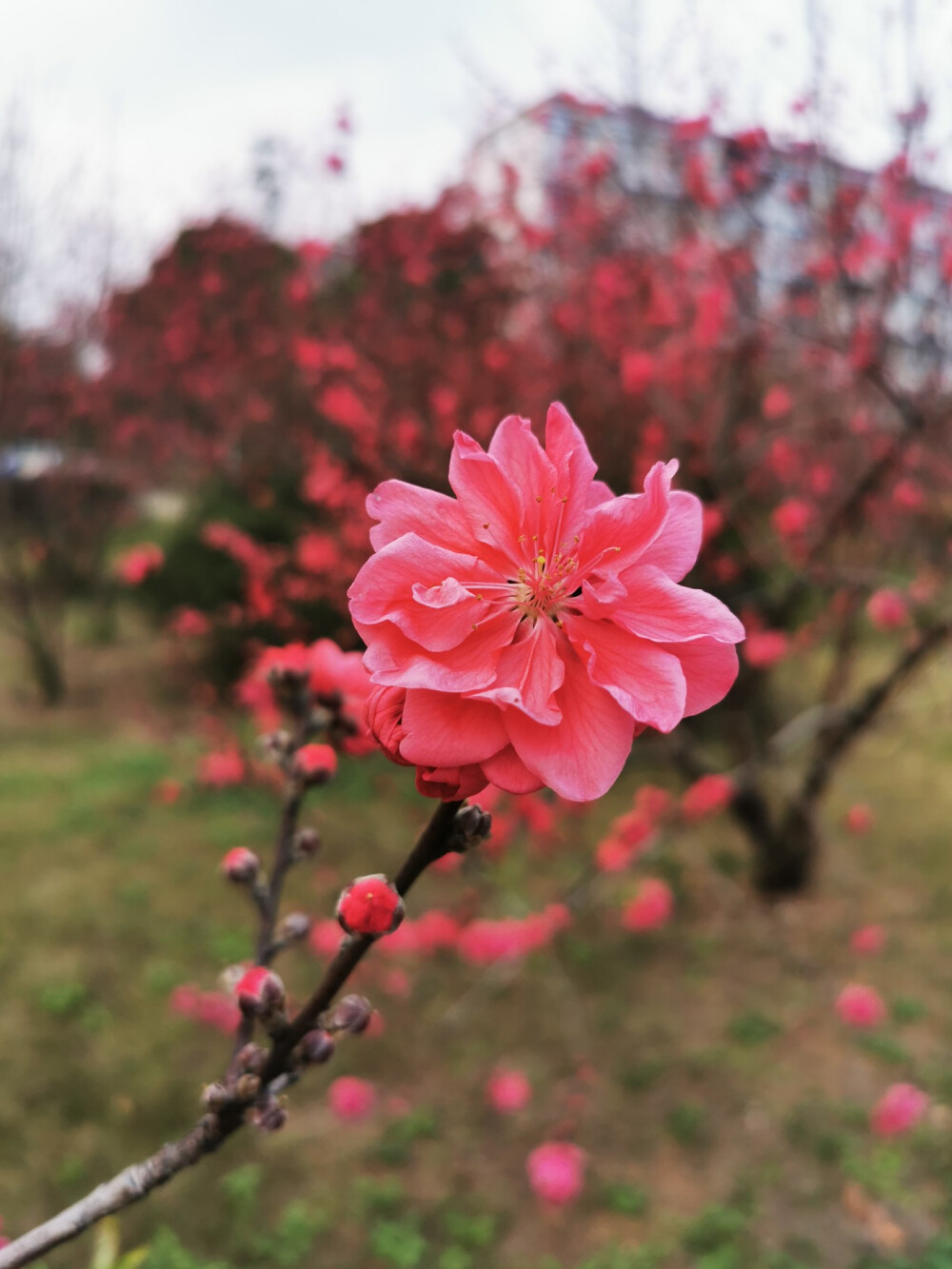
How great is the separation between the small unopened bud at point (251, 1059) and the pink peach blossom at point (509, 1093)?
2.88 metres

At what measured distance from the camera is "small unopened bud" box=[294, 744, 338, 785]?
1.15 metres

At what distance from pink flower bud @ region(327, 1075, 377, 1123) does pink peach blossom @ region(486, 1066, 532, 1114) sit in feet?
1.55

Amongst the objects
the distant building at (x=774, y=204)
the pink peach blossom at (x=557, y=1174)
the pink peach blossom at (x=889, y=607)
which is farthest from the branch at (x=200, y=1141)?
the distant building at (x=774, y=204)

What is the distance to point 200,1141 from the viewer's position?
81 centimetres

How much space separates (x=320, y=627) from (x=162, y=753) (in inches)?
63.4

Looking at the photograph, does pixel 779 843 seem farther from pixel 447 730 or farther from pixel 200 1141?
pixel 447 730

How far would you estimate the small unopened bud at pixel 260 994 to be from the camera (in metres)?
0.88

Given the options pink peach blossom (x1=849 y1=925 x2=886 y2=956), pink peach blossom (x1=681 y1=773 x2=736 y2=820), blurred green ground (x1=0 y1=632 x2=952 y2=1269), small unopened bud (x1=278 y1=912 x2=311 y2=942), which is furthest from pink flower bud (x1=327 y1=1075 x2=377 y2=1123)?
small unopened bud (x1=278 y1=912 x2=311 y2=942)

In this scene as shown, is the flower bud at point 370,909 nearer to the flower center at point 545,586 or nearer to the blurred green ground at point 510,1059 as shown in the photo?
the flower center at point 545,586

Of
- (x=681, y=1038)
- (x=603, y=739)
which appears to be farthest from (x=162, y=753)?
(x=603, y=739)

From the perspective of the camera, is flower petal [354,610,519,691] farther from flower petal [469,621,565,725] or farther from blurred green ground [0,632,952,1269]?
blurred green ground [0,632,952,1269]

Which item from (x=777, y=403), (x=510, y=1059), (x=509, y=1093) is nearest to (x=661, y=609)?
(x=509, y=1093)

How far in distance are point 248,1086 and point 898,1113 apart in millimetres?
3315

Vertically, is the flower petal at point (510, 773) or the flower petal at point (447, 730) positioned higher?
the flower petal at point (447, 730)
